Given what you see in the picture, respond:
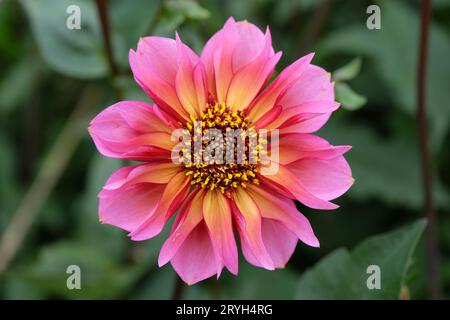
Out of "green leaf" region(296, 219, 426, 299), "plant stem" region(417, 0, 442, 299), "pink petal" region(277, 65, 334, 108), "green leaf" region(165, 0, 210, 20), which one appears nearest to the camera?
"pink petal" region(277, 65, 334, 108)

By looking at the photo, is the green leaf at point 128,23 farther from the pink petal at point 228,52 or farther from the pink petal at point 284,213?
the pink petal at point 284,213

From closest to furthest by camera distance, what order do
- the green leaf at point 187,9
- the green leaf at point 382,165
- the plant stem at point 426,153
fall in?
the green leaf at point 187,9, the plant stem at point 426,153, the green leaf at point 382,165

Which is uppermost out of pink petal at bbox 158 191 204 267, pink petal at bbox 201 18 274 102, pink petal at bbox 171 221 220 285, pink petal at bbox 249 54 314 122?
pink petal at bbox 201 18 274 102

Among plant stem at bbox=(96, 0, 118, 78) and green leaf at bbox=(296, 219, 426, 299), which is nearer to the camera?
green leaf at bbox=(296, 219, 426, 299)

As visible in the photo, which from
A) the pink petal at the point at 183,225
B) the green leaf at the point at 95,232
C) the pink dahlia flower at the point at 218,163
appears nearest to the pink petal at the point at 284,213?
the pink dahlia flower at the point at 218,163

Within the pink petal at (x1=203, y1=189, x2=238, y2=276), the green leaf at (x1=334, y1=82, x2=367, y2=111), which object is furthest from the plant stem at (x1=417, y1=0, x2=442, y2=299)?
the pink petal at (x1=203, y1=189, x2=238, y2=276)

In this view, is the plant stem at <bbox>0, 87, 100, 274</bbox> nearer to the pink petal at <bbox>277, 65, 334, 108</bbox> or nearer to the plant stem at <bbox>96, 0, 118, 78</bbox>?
the plant stem at <bbox>96, 0, 118, 78</bbox>

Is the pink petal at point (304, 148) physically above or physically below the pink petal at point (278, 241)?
above
